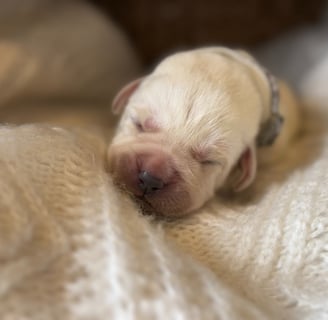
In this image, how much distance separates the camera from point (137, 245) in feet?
2.78

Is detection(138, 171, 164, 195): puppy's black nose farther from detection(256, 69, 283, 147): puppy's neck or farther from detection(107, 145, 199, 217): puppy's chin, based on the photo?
detection(256, 69, 283, 147): puppy's neck

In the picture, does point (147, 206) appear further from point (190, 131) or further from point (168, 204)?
point (190, 131)

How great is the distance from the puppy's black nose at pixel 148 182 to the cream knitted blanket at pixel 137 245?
0.08 meters

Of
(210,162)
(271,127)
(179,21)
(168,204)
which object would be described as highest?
(179,21)

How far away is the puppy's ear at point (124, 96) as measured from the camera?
4.80 feet

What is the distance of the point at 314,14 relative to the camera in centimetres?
254

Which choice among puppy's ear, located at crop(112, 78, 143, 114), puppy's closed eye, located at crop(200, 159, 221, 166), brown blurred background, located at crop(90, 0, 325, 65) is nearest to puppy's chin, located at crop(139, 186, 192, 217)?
puppy's closed eye, located at crop(200, 159, 221, 166)

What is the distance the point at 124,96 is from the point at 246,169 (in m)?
0.36

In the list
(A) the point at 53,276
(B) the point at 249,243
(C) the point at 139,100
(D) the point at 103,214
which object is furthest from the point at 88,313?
(C) the point at 139,100

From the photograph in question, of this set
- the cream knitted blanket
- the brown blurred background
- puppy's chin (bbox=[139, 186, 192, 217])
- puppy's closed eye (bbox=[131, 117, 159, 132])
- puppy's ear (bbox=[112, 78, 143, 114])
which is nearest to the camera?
the cream knitted blanket

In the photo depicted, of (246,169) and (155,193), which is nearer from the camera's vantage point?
(155,193)

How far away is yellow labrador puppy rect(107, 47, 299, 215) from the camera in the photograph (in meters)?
1.15

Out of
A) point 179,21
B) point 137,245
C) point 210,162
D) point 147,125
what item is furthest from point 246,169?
point 179,21

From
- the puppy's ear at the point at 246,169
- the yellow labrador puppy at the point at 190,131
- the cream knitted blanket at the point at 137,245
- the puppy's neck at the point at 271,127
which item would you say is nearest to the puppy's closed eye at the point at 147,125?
the yellow labrador puppy at the point at 190,131
